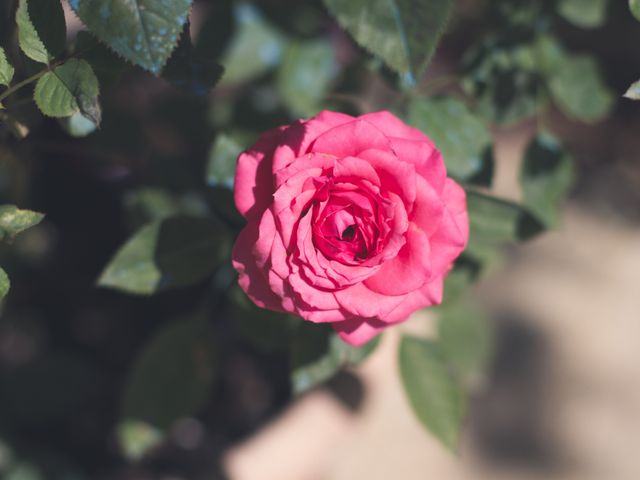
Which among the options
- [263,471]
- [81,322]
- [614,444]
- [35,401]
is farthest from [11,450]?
[614,444]

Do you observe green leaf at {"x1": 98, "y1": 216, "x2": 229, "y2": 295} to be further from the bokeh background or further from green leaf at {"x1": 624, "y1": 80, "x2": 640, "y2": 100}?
green leaf at {"x1": 624, "y1": 80, "x2": 640, "y2": 100}

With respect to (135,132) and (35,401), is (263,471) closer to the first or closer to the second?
(35,401)

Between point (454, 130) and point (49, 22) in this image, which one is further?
point (454, 130)

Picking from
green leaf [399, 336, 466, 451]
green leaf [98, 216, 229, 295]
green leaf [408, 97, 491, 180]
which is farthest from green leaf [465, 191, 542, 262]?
green leaf [98, 216, 229, 295]

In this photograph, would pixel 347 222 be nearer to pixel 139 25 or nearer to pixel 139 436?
pixel 139 25

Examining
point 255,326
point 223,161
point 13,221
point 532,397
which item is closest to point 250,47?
point 223,161

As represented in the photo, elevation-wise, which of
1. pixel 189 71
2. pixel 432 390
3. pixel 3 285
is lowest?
pixel 432 390
